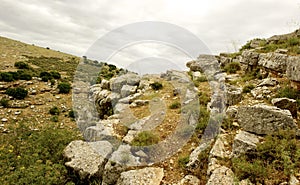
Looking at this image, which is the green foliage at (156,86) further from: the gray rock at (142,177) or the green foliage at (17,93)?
the green foliage at (17,93)

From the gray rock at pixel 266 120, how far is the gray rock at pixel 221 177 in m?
1.49

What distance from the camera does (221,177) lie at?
4.97 m

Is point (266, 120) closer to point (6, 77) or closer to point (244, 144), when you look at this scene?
point (244, 144)

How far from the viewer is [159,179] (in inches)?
227

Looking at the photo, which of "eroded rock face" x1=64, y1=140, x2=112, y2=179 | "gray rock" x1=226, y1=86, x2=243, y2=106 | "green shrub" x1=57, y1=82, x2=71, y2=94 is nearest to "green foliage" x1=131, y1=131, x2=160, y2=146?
"eroded rock face" x1=64, y1=140, x2=112, y2=179

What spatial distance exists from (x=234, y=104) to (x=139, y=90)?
19.8 ft

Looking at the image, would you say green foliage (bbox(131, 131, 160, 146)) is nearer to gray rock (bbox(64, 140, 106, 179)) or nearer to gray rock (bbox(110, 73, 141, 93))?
gray rock (bbox(64, 140, 106, 179))

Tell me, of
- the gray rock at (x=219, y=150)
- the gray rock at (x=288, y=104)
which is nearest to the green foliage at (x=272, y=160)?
the gray rock at (x=219, y=150)

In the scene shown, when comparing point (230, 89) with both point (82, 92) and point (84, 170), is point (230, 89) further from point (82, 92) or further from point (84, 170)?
point (82, 92)

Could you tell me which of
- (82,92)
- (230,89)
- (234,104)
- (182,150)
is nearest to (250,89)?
(230,89)

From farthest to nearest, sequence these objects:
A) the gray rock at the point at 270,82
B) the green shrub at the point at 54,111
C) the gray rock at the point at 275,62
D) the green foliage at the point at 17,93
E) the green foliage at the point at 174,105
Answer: the green foliage at the point at 17,93, the green shrub at the point at 54,111, the green foliage at the point at 174,105, the gray rock at the point at 275,62, the gray rock at the point at 270,82

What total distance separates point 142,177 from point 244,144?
8.44ft

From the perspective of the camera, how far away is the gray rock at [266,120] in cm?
570

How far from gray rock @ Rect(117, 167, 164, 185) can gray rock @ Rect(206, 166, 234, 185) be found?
1.35m
